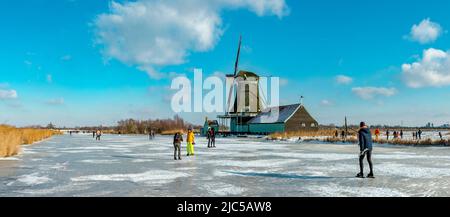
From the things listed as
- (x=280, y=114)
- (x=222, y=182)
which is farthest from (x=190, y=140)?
(x=280, y=114)

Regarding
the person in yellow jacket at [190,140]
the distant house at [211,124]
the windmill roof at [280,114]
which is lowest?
the person in yellow jacket at [190,140]

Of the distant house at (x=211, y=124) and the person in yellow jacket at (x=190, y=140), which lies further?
the distant house at (x=211, y=124)

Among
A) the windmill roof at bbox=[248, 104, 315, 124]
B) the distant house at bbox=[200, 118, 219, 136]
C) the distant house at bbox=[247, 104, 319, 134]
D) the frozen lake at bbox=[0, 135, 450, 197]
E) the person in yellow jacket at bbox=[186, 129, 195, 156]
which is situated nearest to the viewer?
the frozen lake at bbox=[0, 135, 450, 197]

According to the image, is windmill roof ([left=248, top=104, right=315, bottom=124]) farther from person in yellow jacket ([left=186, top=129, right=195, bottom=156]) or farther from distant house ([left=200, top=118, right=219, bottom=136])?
person in yellow jacket ([left=186, top=129, right=195, bottom=156])

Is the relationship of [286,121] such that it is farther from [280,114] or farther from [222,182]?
[222,182]

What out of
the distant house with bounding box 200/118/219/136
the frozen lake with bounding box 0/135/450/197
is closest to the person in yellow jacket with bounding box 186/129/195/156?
the frozen lake with bounding box 0/135/450/197

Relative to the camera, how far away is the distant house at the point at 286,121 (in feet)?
169

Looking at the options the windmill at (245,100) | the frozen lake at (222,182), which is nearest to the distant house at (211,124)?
the windmill at (245,100)

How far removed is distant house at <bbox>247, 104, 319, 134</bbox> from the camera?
2024 inches

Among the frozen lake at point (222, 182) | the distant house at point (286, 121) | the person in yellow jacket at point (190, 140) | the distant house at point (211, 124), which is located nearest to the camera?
the frozen lake at point (222, 182)

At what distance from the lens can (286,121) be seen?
50750 mm

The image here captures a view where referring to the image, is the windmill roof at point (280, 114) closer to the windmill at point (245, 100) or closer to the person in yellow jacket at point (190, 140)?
the windmill at point (245, 100)

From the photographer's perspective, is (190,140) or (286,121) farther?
(286,121)
